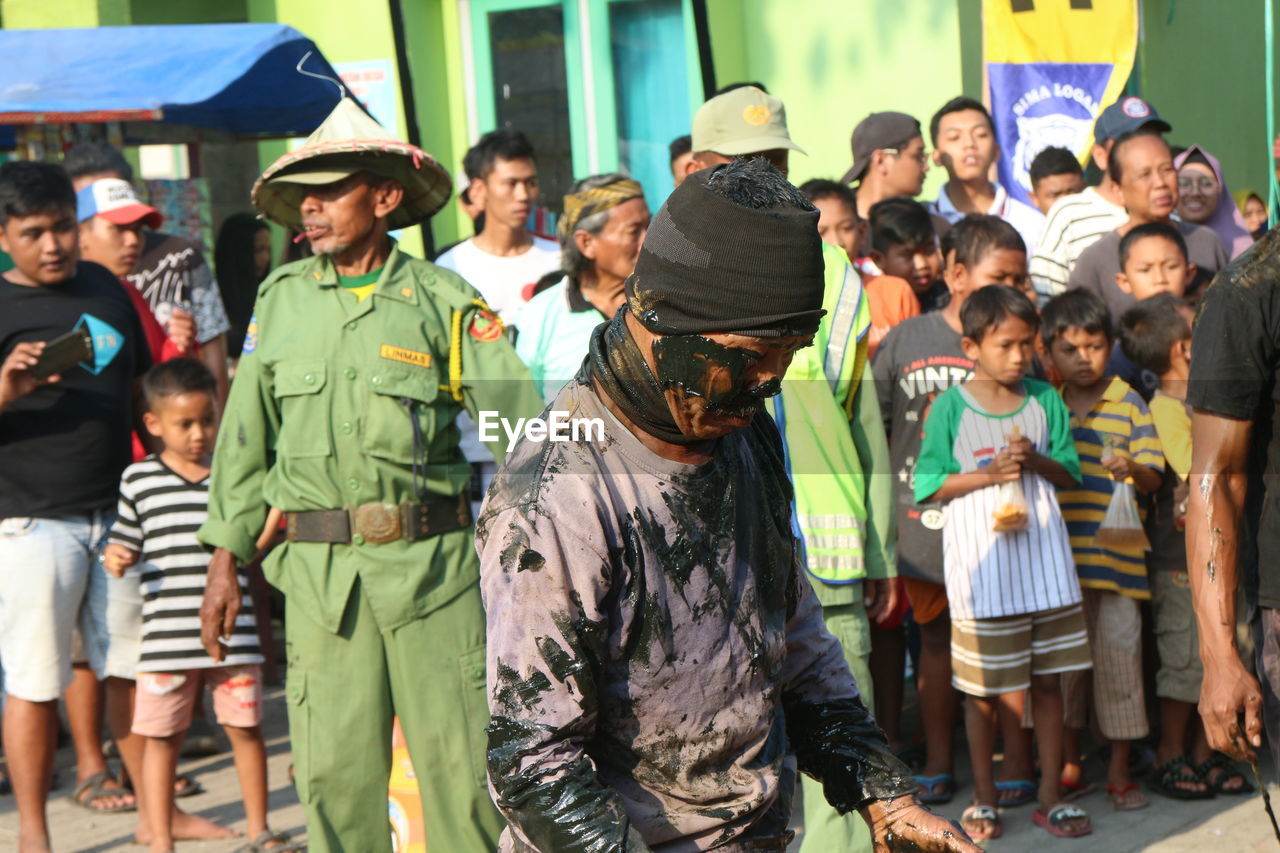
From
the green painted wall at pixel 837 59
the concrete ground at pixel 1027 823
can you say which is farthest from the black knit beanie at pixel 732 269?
the green painted wall at pixel 837 59

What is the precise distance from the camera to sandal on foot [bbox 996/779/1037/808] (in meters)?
5.86

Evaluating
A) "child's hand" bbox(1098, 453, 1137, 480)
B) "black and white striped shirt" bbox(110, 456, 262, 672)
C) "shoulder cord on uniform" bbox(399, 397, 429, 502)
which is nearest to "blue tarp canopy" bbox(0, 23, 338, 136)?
"black and white striped shirt" bbox(110, 456, 262, 672)

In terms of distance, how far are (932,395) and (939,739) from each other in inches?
53.1

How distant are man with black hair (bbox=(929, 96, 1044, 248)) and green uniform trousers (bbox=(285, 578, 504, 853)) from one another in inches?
163

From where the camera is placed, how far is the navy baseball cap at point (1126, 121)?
7929 millimetres

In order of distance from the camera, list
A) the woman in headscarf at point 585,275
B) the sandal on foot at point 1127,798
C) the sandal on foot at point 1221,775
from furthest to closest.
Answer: the sandal on foot at point 1221,775 → the sandal on foot at point 1127,798 → the woman in headscarf at point 585,275

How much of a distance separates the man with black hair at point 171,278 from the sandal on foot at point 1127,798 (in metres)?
4.29

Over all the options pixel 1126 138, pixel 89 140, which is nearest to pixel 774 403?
pixel 1126 138

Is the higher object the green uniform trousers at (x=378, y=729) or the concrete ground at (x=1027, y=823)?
the green uniform trousers at (x=378, y=729)

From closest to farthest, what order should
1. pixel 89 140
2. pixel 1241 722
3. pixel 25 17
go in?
pixel 1241 722 → pixel 89 140 → pixel 25 17

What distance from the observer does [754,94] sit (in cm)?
500

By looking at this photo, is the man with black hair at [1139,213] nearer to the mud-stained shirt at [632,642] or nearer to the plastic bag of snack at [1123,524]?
the plastic bag of snack at [1123,524]

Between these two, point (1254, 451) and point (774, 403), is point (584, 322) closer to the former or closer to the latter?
point (774, 403)

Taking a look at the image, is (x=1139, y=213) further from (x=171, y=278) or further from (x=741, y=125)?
(x=171, y=278)
